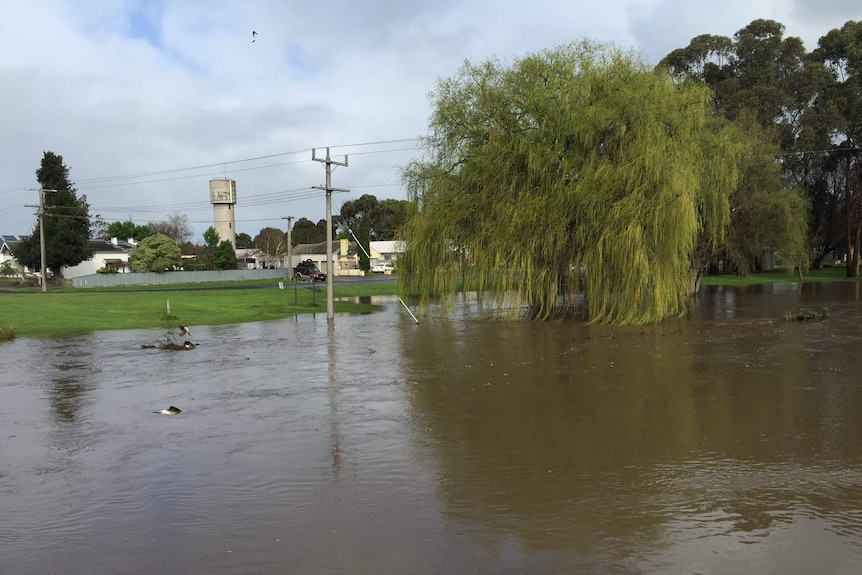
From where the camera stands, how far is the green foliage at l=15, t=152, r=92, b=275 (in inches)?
2539

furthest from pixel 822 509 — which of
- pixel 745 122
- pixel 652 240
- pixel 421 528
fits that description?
pixel 745 122

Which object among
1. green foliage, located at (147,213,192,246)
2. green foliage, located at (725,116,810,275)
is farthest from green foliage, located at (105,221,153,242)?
green foliage, located at (725,116,810,275)

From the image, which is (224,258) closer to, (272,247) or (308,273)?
(308,273)

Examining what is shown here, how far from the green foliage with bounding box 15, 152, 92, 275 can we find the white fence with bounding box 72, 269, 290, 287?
299cm

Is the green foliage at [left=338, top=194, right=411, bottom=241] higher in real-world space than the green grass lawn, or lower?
higher

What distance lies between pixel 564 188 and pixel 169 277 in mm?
54383

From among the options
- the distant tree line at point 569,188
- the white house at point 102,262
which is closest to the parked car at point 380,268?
the white house at point 102,262

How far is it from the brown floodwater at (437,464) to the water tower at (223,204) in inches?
3218

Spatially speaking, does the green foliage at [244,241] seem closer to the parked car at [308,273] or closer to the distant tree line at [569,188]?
the parked car at [308,273]

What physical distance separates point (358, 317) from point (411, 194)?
611cm

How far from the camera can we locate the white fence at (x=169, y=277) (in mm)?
64438

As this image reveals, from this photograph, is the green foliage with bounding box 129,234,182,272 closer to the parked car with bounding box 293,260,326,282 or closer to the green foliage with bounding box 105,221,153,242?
the parked car with bounding box 293,260,326,282

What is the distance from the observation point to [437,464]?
8625mm

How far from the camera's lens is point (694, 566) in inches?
219
